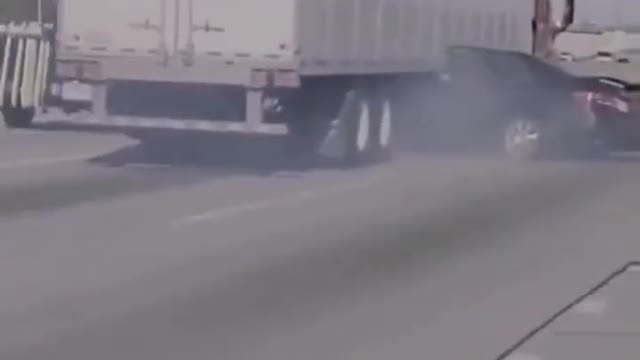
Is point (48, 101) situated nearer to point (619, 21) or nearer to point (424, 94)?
point (424, 94)

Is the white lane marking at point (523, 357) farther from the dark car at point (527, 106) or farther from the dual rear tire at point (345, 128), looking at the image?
the dark car at point (527, 106)

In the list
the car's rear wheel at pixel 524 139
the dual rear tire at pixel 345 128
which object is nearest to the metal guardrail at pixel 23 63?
the dual rear tire at pixel 345 128

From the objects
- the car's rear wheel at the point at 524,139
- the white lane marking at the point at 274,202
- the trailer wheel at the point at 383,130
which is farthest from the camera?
the car's rear wheel at the point at 524,139

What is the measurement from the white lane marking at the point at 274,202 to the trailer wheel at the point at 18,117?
7164 millimetres

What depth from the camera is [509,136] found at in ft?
90.2

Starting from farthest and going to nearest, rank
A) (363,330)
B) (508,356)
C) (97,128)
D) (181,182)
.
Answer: (97,128) < (181,182) < (363,330) < (508,356)

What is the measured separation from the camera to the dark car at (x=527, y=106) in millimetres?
27391

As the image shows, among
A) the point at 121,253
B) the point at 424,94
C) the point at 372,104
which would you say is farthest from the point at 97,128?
the point at 121,253

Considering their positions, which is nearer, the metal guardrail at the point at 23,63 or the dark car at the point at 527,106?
the metal guardrail at the point at 23,63

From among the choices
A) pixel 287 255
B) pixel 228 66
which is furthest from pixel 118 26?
pixel 287 255

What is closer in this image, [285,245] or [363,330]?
[363,330]

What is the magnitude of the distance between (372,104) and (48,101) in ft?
14.8

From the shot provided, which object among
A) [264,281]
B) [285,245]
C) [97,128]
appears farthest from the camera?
[97,128]

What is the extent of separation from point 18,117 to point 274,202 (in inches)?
409
